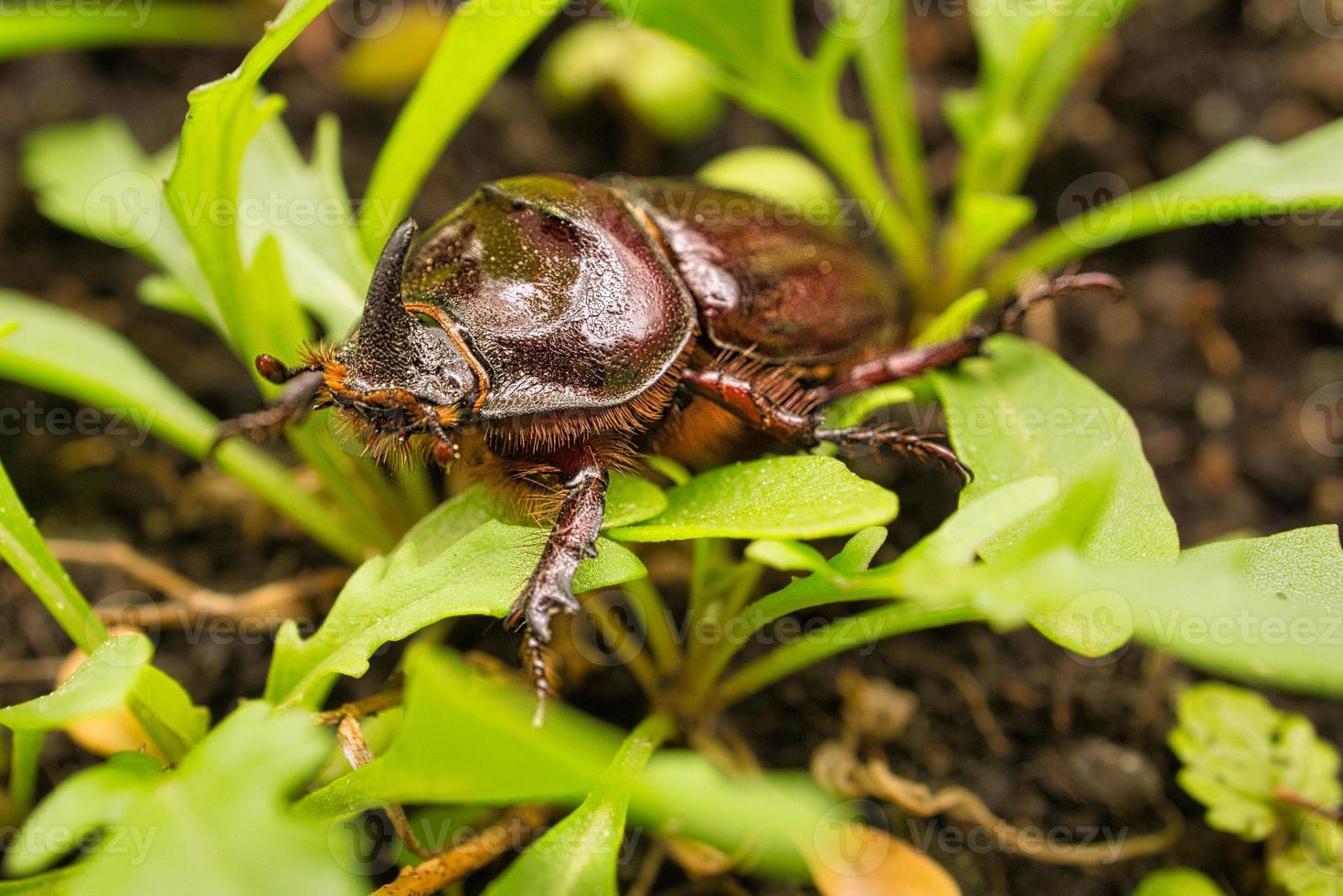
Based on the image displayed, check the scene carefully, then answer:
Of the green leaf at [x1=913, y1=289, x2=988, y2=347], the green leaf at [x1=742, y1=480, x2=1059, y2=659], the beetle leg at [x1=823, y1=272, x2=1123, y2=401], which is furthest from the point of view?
the beetle leg at [x1=823, y1=272, x2=1123, y2=401]

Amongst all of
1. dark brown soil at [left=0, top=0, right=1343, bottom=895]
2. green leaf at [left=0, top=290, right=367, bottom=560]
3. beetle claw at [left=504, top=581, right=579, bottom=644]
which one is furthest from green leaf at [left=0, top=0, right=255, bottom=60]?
beetle claw at [left=504, top=581, right=579, bottom=644]

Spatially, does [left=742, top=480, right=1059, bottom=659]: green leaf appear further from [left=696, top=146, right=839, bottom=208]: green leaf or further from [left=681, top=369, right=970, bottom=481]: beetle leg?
[left=696, top=146, right=839, bottom=208]: green leaf

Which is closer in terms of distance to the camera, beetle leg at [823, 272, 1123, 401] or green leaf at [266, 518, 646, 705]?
green leaf at [266, 518, 646, 705]

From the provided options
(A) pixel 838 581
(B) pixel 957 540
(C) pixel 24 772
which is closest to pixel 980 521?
(B) pixel 957 540

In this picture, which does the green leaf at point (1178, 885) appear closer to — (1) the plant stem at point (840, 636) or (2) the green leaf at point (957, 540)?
(1) the plant stem at point (840, 636)

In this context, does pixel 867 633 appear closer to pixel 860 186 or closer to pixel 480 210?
pixel 480 210

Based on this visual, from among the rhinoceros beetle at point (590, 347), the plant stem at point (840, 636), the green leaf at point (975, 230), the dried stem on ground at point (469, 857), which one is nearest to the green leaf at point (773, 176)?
the green leaf at point (975, 230)

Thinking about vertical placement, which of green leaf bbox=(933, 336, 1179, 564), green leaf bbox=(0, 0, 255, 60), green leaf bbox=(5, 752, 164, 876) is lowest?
green leaf bbox=(933, 336, 1179, 564)

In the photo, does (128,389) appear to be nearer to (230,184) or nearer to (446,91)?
(230,184)
